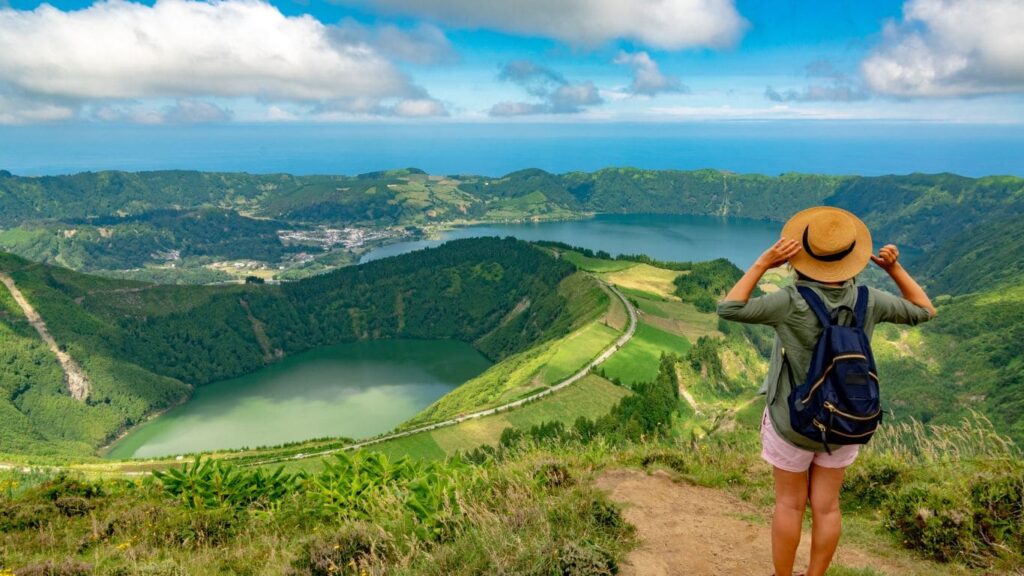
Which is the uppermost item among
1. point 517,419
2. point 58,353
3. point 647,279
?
point 647,279

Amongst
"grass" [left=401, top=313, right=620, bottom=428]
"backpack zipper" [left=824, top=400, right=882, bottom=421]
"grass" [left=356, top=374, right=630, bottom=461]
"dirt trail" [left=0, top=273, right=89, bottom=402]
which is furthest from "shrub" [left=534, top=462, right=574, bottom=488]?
"dirt trail" [left=0, top=273, right=89, bottom=402]

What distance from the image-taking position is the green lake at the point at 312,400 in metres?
125

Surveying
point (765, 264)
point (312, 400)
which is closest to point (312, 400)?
point (312, 400)

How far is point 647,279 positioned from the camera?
174125mm

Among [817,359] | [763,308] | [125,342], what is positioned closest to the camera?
[817,359]

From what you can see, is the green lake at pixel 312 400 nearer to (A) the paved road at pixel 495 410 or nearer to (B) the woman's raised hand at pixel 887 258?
(A) the paved road at pixel 495 410

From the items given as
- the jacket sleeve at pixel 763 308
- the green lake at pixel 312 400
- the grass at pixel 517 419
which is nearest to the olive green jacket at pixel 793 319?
the jacket sleeve at pixel 763 308

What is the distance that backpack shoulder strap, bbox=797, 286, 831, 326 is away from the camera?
20.0 feet

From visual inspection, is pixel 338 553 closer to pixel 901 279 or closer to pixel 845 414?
pixel 845 414

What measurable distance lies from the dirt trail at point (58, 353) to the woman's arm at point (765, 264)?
186m

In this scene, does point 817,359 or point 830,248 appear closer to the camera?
point 817,359

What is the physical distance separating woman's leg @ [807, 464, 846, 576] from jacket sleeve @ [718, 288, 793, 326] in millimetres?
1951

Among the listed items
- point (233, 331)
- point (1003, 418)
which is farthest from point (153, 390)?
point (1003, 418)

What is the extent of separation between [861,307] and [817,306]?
58cm
